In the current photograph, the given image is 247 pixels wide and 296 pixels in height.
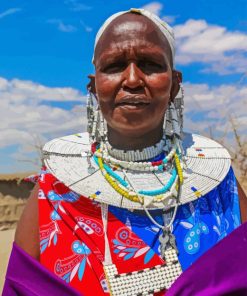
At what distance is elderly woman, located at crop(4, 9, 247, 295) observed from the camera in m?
1.73

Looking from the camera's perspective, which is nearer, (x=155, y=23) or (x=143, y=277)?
(x=143, y=277)

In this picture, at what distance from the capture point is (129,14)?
186 cm

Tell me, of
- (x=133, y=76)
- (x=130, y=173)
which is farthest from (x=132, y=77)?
(x=130, y=173)

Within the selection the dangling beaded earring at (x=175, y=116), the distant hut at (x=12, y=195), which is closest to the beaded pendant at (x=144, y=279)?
the dangling beaded earring at (x=175, y=116)

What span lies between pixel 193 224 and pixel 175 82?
0.60 m

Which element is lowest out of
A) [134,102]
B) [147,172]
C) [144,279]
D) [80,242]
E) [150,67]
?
[144,279]

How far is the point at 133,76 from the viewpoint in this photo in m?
1.72

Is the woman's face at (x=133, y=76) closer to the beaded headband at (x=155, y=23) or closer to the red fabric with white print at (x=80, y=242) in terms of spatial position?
the beaded headband at (x=155, y=23)

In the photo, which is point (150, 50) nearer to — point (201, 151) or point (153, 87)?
point (153, 87)

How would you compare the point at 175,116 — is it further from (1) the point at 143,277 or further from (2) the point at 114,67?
(1) the point at 143,277

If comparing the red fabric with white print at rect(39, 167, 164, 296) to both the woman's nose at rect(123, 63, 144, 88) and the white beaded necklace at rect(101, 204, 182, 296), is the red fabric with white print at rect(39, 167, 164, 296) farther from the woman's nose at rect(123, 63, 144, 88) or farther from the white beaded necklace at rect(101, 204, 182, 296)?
the woman's nose at rect(123, 63, 144, 88)

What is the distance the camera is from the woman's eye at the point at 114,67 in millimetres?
1784

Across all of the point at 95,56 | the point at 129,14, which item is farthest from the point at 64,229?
the point at 129,14

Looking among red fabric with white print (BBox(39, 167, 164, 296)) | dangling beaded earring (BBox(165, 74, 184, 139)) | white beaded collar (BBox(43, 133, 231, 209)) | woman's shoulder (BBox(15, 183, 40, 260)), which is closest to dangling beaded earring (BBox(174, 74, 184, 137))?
dangling beaded earring (BBox(165, 74, 184, 139))
